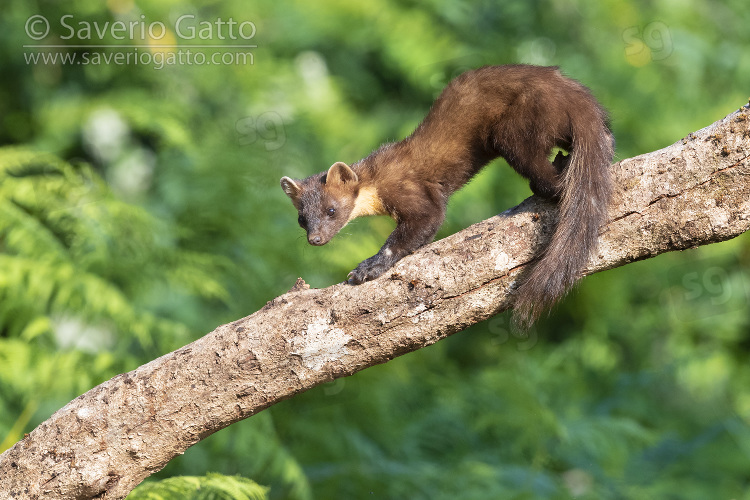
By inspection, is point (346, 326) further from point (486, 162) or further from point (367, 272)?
point (486, 162)

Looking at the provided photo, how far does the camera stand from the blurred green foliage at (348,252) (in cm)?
570

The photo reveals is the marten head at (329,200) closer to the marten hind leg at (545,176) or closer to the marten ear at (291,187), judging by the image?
the marten ear at (291,187)

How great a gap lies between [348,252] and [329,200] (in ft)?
7.52

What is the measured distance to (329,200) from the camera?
14.6 feet

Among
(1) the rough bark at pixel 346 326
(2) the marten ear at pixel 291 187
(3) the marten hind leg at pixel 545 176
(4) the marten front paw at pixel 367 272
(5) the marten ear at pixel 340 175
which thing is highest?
(2) the marten ear at pixel 291 187

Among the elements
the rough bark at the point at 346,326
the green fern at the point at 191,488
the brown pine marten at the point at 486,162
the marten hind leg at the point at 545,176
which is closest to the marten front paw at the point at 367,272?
the brown pine marten at the point at 486,162

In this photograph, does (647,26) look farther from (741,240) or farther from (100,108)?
(100,108)

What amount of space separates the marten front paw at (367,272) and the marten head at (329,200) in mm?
556

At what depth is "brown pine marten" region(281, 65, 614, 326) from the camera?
10.5 feet

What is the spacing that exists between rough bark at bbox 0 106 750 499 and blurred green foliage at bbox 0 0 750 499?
0.53 metres

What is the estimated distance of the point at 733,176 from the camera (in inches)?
122

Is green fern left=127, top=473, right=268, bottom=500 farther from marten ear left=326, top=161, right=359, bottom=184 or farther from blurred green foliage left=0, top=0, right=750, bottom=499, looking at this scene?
marten ear left=326, top=161, right=359, bottom=184

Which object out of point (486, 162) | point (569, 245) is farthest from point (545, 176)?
point (486, 162)

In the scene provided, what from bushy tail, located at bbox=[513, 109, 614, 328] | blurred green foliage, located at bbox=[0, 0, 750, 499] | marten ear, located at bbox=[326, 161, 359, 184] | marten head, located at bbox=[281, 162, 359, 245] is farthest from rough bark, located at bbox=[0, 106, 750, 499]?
marten ear, located at bbox=[326, 161, 359, 184]
